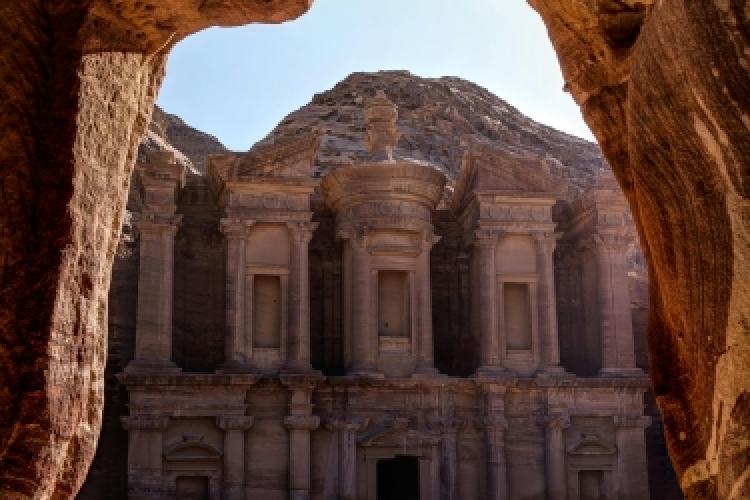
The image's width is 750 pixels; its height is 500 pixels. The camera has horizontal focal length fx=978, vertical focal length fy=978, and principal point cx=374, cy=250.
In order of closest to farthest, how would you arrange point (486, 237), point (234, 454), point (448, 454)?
point (234, 454)
point (448, 454)
point (486, 237)

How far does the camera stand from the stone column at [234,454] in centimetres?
2095

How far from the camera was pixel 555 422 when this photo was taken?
74.1 feet

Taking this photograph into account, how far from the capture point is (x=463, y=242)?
25625 millimetres

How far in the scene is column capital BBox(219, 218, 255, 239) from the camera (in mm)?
22453

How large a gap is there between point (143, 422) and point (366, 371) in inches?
197

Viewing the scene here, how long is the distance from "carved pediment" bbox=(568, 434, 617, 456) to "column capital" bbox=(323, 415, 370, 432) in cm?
501

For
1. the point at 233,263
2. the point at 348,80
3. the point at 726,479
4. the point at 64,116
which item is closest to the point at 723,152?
the point at 726,479

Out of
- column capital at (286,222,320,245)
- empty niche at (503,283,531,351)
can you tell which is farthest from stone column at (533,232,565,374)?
column capital at (286,222,320,245)

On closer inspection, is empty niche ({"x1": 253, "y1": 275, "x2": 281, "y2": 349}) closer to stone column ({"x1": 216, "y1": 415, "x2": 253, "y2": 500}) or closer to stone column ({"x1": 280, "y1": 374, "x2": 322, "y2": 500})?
stone column ({"x1": 280, "y1": 374, "x2": 322, "y2": 500})

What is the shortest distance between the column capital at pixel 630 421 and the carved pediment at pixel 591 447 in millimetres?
537

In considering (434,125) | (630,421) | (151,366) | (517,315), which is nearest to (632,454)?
(630,421)

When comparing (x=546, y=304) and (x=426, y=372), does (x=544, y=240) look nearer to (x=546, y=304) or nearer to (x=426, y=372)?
(x=546, y=304)

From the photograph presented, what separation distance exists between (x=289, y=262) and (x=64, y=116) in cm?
1754

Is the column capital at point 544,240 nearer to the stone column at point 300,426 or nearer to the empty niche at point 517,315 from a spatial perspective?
the empty niche at point 517,315
